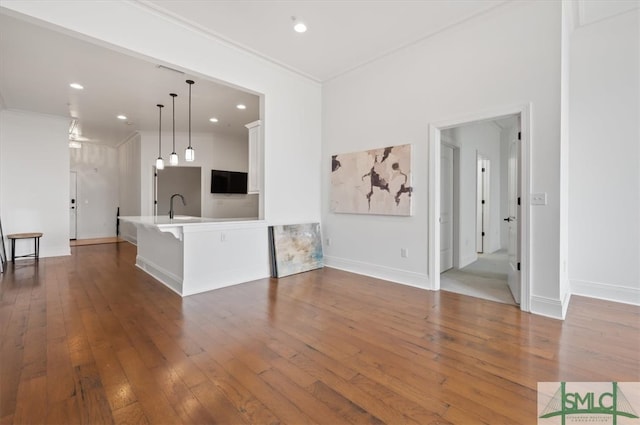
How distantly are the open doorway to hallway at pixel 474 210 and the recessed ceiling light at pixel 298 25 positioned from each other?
94.6 inches

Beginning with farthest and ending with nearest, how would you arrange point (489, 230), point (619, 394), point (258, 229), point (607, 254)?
point (489, 230)
point (258, 229)
point (607, 254)
point (619, 394)

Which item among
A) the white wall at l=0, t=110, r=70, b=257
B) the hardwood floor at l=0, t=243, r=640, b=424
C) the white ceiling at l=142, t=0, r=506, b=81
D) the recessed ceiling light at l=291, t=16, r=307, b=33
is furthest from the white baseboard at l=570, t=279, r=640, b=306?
the white wall at l=0, t=110, r=70, b=257

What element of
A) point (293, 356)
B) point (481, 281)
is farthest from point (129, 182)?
point (481, 281)

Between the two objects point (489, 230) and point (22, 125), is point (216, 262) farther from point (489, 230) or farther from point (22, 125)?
point (489, 230)

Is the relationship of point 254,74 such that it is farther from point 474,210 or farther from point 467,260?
point 467,260

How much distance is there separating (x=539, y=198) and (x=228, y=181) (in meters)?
7.42

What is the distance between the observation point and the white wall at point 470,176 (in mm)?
5121

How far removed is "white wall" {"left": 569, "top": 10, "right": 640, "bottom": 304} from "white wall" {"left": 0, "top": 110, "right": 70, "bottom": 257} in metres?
9.37

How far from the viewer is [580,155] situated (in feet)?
11.9

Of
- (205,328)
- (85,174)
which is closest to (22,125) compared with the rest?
(85,174)

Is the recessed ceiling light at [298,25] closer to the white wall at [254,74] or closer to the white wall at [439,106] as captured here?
the white wall at [254,74]

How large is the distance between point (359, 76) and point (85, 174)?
922cm

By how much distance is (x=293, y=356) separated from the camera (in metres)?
2.17

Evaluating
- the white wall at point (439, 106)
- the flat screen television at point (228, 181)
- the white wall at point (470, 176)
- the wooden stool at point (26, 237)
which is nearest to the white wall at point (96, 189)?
the wooden stool at point (26, 237)
